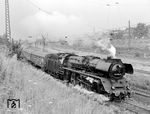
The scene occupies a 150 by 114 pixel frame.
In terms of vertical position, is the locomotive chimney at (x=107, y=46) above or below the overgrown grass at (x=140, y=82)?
above

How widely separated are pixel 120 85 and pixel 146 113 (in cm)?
328

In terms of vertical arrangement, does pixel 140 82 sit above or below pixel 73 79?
below

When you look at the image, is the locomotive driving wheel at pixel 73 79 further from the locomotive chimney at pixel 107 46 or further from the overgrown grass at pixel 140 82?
the overgrown grass at pixel 140 82

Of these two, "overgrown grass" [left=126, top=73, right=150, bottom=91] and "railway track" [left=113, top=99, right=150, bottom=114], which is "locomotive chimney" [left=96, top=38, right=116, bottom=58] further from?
"railway track" [left=113, top=99, right=150, bottom=114]

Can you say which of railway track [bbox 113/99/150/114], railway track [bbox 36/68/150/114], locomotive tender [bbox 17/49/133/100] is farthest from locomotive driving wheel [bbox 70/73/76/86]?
railway track [bbox 113/99/150/114]

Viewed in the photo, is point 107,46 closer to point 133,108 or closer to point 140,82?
point 140,82

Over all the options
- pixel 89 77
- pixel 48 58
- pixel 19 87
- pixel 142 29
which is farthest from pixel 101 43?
pixel 142 29

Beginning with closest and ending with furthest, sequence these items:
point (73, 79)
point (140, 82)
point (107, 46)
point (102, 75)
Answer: point (102, 75) < point (73, 79) < point (107, 46) < point (140, 82)

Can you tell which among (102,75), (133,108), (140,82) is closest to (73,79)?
(102,75)

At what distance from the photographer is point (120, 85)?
14.6 meters

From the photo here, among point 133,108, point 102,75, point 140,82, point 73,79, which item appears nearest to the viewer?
point 133,108

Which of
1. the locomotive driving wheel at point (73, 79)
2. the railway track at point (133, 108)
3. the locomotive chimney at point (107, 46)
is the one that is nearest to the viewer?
the railway track at point (133, 108)

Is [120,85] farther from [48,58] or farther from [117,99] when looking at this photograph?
[48,58]

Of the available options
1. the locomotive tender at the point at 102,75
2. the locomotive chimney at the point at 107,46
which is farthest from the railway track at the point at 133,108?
the locomotive chimney at the point at 107,46
